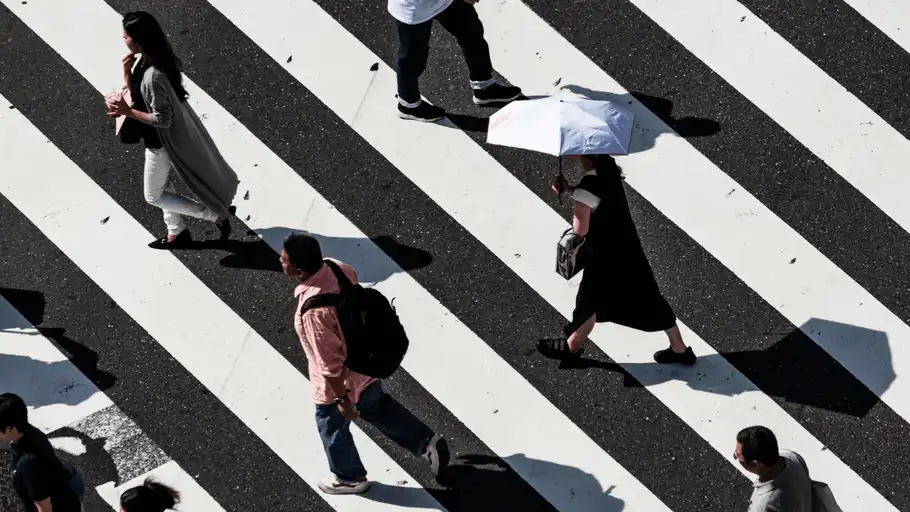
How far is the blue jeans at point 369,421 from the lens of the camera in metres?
7.64

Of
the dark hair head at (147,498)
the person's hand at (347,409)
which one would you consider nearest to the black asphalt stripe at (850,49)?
the person's hand at (347,409)

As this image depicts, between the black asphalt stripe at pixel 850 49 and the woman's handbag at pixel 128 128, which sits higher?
the black asphalt stripe at pixel 850 49

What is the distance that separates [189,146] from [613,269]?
2745 mm

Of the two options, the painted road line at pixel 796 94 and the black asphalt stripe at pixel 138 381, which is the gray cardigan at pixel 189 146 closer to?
the black asphalt stripe at pixel 138 381

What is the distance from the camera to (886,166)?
9.14 metres

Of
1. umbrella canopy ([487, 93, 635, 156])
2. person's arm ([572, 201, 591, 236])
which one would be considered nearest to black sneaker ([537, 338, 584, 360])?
person's arm ([572, 201, 591, 236])

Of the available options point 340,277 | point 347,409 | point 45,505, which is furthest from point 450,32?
point 45,505

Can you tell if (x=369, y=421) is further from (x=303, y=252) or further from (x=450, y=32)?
(x=450, y=32)

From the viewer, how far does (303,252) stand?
6.84 metres

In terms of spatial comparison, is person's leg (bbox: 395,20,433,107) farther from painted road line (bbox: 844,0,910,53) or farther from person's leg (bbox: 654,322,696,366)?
painted road line (bbox: 844,0,910,53)

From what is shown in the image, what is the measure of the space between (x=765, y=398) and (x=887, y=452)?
0.79 metres

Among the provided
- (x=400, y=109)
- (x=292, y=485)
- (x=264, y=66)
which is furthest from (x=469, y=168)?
(x=292, y=485)

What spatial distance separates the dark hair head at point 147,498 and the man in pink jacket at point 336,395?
105cm

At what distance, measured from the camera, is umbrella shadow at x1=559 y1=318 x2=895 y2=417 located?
8391 mm
